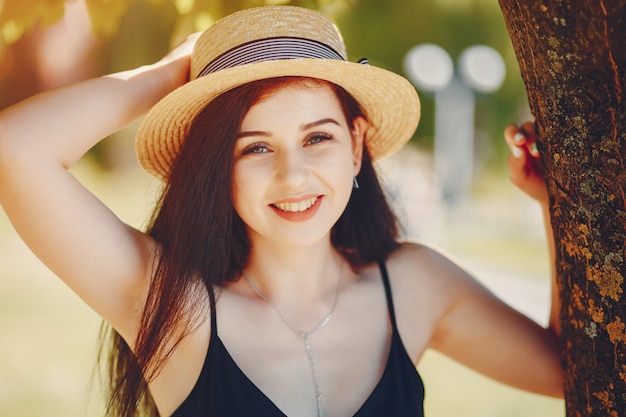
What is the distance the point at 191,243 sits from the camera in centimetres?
262

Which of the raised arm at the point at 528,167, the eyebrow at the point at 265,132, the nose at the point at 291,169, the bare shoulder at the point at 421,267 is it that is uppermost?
the eyebrow at the point at 265,132

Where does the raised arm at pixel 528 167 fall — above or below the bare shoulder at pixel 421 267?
above

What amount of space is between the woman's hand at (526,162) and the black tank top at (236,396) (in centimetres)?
72

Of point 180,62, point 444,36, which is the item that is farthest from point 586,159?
point 444,36

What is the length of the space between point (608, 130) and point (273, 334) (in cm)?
125

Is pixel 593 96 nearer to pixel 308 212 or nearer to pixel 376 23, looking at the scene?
pixel 308 212

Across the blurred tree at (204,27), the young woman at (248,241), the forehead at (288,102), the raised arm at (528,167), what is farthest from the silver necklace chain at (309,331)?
the blurred tree at (204,27)

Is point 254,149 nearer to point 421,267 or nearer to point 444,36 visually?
point 421,267

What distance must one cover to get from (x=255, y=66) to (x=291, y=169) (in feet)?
1.03

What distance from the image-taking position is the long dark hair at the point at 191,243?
97.6 inches

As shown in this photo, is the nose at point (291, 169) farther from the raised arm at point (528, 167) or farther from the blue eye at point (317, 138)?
the raised arm at point (528, 167)

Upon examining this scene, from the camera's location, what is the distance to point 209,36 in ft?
8.41

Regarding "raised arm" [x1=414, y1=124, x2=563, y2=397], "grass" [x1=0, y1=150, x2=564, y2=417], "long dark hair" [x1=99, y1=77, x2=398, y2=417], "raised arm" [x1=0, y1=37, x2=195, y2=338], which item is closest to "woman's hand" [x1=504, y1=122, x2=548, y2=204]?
"raised arm" [x1=414, y1=124, x2=563, y2=397]

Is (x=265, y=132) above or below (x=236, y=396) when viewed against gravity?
above
